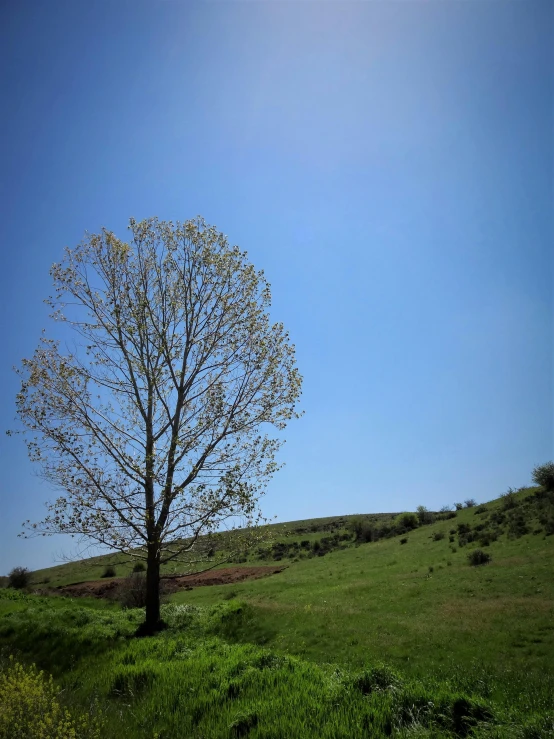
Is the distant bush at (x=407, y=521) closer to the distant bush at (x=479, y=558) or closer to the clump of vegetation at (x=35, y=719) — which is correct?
the distant bush at (x=479, y=558)

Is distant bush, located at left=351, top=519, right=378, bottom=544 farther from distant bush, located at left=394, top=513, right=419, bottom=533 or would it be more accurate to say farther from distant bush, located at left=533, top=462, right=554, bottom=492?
distant bush, located at left=533, top=462, right=554, bottom=492

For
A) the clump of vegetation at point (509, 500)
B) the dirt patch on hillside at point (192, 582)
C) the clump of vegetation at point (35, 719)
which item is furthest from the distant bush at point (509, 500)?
the clump of vegetation at point (35, 719)

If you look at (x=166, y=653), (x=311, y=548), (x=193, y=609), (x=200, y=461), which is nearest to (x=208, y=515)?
(x=200, y=461)

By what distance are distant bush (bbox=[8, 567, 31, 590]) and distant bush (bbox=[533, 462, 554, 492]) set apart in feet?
213

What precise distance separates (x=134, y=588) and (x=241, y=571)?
19179 mm

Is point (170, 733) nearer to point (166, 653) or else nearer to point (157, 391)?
point (166, 653)

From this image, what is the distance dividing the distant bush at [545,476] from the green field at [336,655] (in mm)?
14891

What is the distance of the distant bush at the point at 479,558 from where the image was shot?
103 feet

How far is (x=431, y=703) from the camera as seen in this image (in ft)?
26.4

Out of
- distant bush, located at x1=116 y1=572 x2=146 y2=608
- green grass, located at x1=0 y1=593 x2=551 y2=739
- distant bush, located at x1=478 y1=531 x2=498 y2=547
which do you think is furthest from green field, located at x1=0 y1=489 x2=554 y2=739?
distant bush, located at x1=116 y1=572 x2=146 y2=608

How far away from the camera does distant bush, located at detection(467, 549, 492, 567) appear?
31519mm

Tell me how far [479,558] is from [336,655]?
799 inches

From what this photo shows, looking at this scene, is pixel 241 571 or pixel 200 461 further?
pixel 241 571

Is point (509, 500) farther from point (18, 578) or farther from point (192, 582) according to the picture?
point (18, 578)
